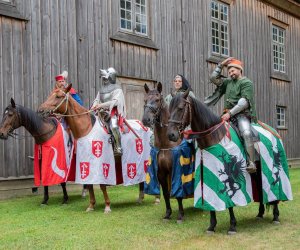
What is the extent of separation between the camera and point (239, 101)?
641cm

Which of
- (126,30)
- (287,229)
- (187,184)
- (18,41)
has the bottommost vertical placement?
(287,229)

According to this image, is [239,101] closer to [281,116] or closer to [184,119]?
[184,119]

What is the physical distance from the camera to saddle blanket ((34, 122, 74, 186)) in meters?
8.37

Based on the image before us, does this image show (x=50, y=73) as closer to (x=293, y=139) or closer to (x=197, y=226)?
(x=197, y=226)

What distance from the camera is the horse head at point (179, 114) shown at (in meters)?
5.73

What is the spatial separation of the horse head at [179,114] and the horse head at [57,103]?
104 inches

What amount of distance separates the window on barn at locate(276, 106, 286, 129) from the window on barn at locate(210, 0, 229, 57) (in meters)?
4.44

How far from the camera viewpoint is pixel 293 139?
65.8 ft

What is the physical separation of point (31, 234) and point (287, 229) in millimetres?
3593

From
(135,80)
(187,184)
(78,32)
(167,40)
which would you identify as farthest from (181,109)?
(167,40)

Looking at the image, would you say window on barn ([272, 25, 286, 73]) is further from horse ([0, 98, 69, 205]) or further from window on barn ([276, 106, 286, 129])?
horse ([0, 98, 69, 205])

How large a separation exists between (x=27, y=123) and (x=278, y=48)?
14677 mm

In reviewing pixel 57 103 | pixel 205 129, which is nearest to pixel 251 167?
pixel 205 129

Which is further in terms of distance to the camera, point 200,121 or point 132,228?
point 132,228
